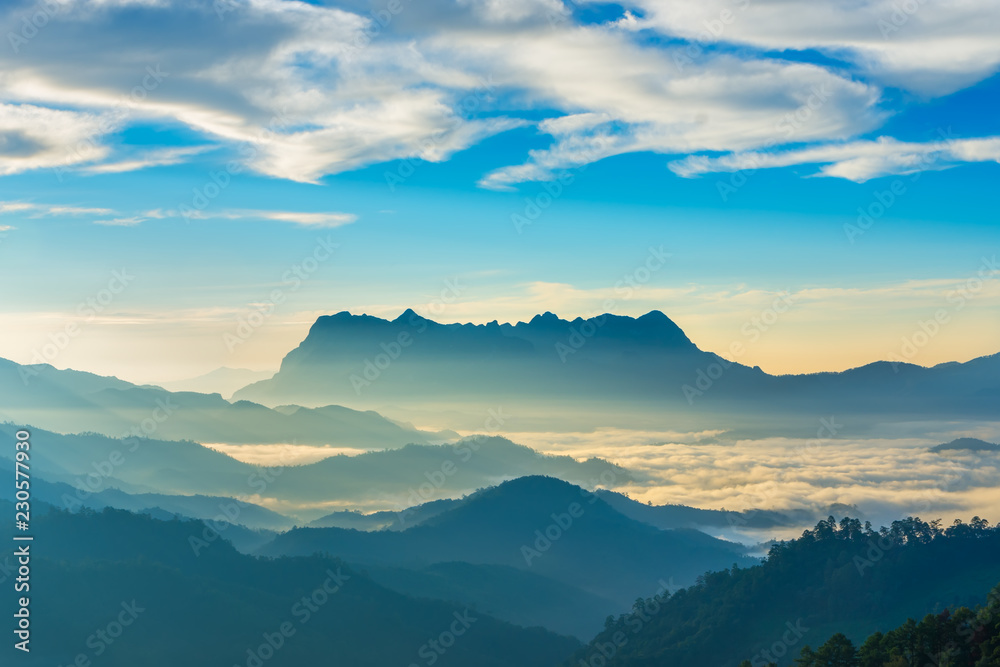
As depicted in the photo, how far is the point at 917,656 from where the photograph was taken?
12081 centimetres

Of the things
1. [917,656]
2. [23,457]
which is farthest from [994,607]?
[23,457]

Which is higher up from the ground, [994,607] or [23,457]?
[23,457]

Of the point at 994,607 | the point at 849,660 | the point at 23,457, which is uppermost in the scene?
the point at 23,457

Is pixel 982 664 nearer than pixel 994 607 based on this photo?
Yes

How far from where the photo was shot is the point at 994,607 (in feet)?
420

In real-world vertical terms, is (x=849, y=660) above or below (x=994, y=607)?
below

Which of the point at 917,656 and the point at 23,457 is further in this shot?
the point at 23,457

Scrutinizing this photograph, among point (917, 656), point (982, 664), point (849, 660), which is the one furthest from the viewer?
point (849, 660)

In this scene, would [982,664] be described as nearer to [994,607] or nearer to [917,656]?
[917,656]

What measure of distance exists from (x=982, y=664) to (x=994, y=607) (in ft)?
69.5

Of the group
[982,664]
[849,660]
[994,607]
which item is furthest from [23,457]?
[994,607]

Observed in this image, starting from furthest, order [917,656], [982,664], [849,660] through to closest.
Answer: [849,660] < [917,656] < [982,664]

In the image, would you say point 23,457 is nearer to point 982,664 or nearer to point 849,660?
point 849,660

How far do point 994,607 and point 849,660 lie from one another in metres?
23.7
